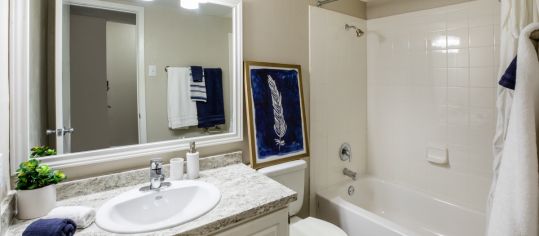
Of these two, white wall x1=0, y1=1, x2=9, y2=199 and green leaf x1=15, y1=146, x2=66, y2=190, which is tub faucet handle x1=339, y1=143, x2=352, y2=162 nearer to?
green leaf x1=15, y1=146, x2=66, y2=190

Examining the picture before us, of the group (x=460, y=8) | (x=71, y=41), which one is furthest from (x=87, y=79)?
(x=460, y=8)

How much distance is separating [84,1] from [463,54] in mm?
2325

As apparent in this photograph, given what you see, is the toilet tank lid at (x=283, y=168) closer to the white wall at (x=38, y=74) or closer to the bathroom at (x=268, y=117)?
the bathroom at (x=268, y=117)

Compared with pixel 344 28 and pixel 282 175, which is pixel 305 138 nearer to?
pixel 282 175

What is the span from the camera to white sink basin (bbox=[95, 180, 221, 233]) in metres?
0.99

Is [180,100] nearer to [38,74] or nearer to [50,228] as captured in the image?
[38,74]

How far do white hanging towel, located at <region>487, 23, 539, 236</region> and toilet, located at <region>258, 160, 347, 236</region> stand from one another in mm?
794

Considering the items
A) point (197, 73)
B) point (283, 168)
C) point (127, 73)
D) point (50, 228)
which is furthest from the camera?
point (283, 168)

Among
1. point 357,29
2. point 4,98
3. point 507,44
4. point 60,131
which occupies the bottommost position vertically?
point 60,131

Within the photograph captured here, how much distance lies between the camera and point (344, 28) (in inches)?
88.9

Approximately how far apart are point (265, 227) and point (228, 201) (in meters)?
0.19

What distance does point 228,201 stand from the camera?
1.12 m

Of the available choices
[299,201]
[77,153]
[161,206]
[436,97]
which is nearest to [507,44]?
[436,97]

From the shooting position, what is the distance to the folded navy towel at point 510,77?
1.11m
